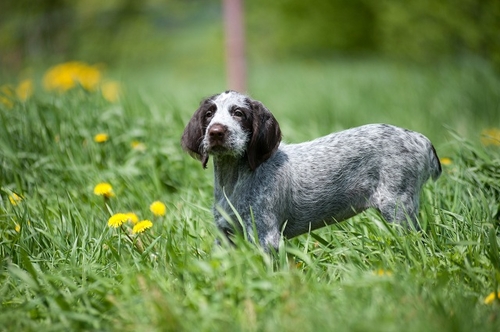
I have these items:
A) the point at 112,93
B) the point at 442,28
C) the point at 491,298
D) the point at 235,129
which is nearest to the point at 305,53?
the point at 442,28

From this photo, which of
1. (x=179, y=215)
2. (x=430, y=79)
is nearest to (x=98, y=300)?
(x=179, y=215)

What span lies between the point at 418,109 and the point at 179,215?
498 centimetres

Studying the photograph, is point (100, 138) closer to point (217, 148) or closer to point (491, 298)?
point (217, 148)

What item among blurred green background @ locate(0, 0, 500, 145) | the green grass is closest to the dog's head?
the green grass

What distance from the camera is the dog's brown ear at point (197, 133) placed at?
342cm

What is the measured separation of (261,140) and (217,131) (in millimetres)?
294

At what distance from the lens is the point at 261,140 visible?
131 inches

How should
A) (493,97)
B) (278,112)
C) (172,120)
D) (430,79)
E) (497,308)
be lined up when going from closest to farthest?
(497,308) → (172,120) → (493,97) → (278,112) → (430,79)

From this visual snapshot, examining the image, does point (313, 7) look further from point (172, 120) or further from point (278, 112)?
point (172, 120)

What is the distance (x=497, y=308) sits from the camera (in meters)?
2.64

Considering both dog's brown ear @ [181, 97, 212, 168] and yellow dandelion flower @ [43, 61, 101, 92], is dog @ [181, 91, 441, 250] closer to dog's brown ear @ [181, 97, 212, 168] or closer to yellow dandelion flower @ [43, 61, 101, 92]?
dog's brown ear @ [181, 97, 212, 168]

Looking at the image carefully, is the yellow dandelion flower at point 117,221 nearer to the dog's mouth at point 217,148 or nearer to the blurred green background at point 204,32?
the dog's mouth at point 217,148

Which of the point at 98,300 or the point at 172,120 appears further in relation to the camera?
the point at 172,120

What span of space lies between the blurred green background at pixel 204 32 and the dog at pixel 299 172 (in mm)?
7389
